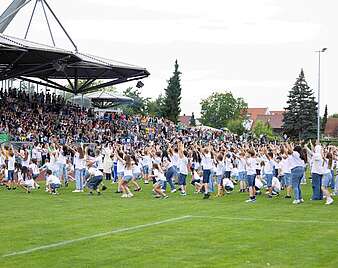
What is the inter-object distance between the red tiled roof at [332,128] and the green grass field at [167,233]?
11878cm

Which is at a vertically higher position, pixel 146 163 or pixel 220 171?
pixel 146 163

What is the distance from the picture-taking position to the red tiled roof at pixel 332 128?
137625 mm

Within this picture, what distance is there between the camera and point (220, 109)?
458 feet

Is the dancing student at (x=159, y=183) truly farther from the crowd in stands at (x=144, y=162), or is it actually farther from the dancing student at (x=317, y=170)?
the dancing student at (x=317, y=170)

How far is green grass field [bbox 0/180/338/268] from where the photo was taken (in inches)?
451

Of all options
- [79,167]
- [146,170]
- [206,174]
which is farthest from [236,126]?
[206,174]

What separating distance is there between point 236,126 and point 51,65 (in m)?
77.8

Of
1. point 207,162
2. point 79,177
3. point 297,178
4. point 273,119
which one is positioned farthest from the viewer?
point 273,119

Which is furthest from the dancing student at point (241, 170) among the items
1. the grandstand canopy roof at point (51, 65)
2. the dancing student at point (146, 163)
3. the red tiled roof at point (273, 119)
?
the red tiled roof at point (273, 119)

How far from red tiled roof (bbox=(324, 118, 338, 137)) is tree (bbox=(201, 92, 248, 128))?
1742cm

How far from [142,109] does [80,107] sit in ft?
210

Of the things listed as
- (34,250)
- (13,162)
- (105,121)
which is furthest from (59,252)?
(105,121)

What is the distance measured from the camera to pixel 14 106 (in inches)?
1959

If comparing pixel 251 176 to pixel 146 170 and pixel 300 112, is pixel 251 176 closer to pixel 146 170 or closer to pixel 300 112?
pixel 146 170
